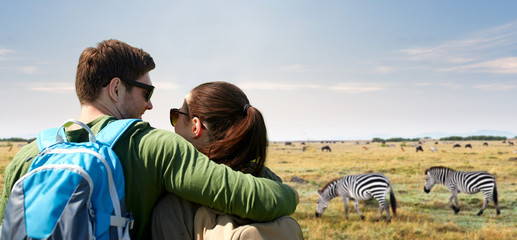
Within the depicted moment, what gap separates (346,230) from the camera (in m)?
10.3

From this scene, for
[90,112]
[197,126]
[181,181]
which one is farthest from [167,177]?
[90,112]

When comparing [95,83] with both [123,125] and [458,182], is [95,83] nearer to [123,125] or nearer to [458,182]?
[123,125]

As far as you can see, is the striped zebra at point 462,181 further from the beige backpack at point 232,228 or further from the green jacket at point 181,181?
the green jacket at point 181,181

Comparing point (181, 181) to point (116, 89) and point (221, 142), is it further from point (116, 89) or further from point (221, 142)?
point (116, 89)

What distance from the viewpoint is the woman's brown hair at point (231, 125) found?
207 centimetres

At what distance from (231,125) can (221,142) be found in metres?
0.13

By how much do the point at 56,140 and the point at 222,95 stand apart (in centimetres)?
77

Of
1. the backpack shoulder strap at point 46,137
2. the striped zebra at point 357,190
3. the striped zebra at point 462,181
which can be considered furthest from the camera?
the striped zebra at point 462,181

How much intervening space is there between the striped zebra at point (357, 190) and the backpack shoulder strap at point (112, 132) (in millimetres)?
10677

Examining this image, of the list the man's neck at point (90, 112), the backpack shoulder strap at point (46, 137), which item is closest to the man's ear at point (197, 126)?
the man's neck at point (90, 112)

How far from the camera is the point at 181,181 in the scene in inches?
70.6

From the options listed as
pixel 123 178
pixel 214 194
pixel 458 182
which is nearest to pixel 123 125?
pixel 123 178

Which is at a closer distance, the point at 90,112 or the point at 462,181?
the point at 90,112

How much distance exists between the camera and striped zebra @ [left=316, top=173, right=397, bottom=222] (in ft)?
39.9
